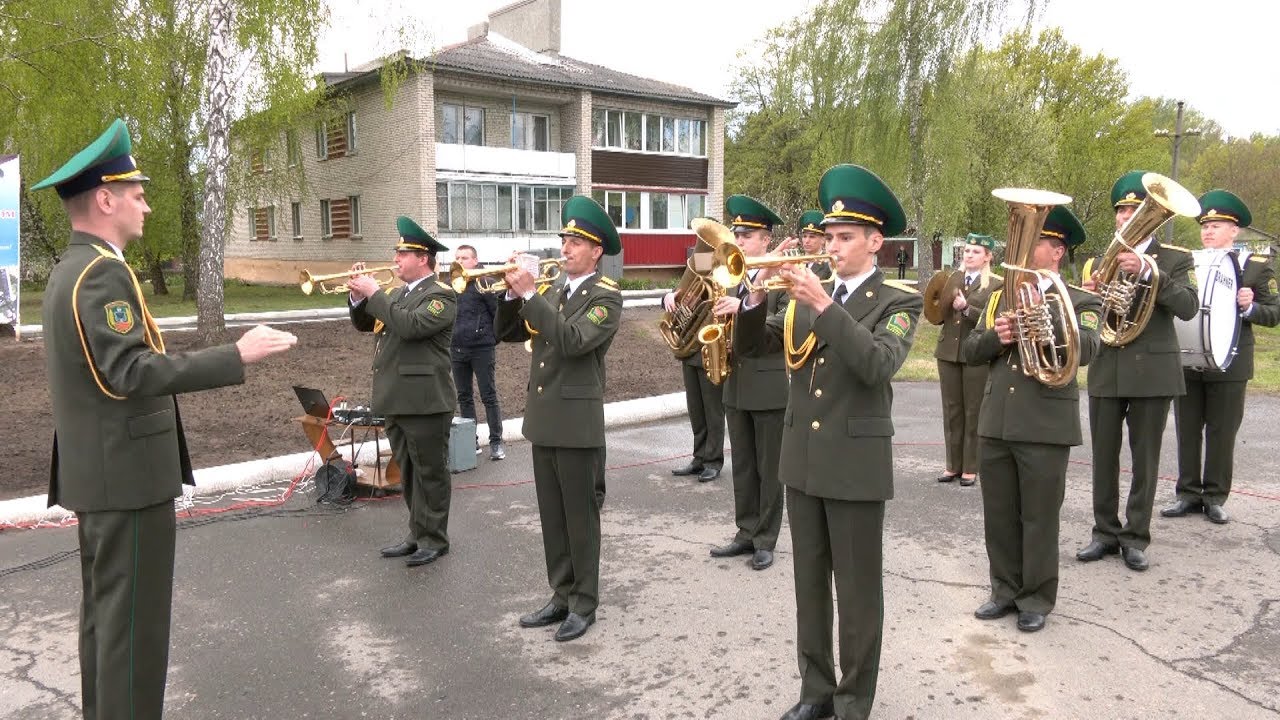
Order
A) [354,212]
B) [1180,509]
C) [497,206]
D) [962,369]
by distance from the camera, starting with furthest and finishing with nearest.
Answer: [354,212] → [497,206] → [962,369] → [1180,509]

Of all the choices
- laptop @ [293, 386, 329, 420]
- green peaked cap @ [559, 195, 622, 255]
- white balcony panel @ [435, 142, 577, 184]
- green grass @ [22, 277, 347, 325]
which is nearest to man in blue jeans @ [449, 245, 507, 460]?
laptop @ [293, 386, 329, 420]

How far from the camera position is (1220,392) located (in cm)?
657

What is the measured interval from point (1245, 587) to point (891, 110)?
19645 mm

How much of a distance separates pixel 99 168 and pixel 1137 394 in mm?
5744

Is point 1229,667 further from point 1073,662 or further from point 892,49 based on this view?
point 892,49

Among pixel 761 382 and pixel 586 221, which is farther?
pixel 761 382

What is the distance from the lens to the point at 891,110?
23156 millimetres

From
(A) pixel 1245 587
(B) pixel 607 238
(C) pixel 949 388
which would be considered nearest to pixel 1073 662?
(A) pixel 1245 587

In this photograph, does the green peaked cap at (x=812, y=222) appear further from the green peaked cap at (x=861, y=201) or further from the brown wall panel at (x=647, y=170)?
the brown wall panel at (x=647, y=170)

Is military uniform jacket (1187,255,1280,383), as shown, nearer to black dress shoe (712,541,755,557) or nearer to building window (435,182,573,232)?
black dress shoe (712,541,755,557)

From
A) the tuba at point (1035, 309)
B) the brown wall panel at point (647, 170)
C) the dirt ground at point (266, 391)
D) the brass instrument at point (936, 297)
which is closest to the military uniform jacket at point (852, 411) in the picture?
the tuba at point (1035, 309)

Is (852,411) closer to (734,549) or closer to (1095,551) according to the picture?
(734,549)

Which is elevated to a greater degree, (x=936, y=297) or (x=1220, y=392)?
(x=936, y=297)

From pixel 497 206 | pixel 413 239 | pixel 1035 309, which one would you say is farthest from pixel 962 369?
pixel 497 206
